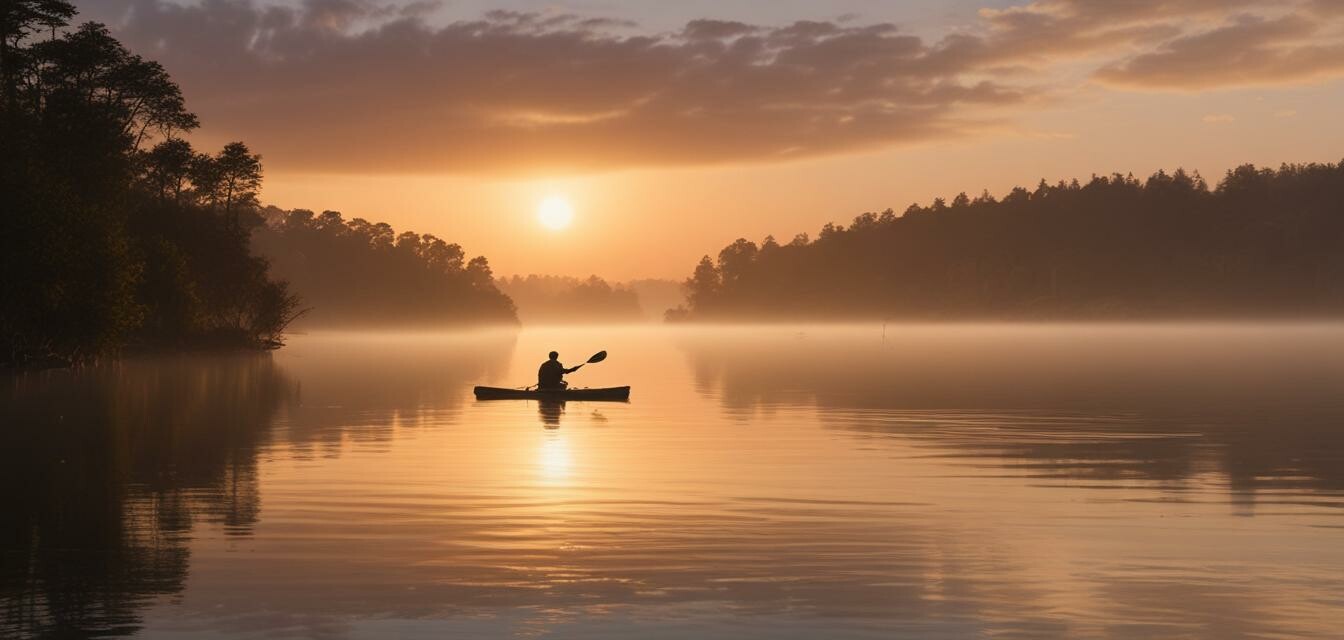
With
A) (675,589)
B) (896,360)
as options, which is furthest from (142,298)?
(675,589)

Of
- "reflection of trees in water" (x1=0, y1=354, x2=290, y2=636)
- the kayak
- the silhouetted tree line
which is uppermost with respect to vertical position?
the silhouetted tree line

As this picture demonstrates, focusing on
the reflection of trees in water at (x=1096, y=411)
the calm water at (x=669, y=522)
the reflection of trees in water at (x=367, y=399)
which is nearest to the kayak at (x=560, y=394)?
the reflection of trees in water at (x=367, y=399)

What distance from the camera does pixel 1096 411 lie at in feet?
138

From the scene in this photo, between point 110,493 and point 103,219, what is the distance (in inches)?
1734

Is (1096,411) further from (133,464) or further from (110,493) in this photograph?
(110,493)

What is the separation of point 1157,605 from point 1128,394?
129ft

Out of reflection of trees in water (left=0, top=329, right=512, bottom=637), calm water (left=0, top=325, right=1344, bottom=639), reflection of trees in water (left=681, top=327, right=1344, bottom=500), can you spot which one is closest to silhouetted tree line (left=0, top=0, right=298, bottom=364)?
reflection of trees in water (left=0, top=329, right=512, bottom=637)

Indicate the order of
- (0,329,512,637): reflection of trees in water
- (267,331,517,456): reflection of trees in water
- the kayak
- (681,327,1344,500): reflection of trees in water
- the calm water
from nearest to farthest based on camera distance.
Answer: the calm water, (0,329,512,637): reflection of trees in water, (681,327,1344,500): reflection of trees in water, (267,331,517,456): reflection of trees in water, the kayak

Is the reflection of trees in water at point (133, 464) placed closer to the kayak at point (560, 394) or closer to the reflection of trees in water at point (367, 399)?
the reflection of trees in water at point (367, 399)

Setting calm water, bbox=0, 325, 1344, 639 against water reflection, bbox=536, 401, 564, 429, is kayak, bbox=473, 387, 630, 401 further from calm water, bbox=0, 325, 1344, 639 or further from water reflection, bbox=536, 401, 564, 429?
calm water, bbox=0, 325, 1344, 639

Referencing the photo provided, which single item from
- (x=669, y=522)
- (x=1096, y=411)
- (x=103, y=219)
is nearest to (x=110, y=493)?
(x=669, y=522)

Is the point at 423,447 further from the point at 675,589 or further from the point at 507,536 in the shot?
the point at 675,589

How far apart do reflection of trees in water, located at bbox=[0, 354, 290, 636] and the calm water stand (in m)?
0.08

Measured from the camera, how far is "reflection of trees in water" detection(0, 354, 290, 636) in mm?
13766
